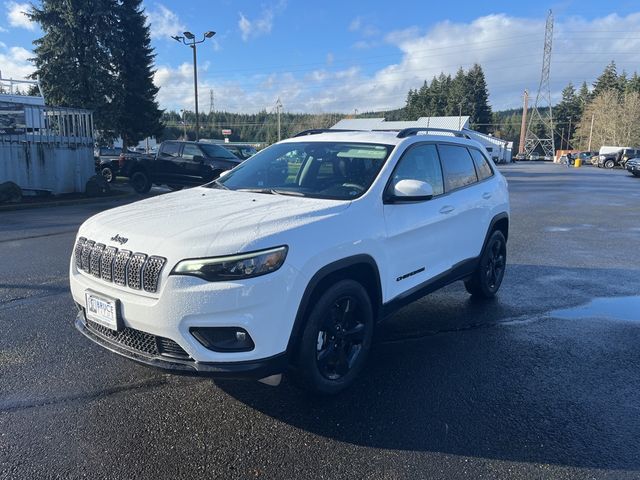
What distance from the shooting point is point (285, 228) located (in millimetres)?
2945

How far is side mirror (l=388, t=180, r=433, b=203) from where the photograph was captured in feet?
12.0

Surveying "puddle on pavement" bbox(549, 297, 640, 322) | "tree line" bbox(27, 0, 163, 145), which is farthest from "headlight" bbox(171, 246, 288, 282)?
"tree line" bbox(27, 0, 163, 145)

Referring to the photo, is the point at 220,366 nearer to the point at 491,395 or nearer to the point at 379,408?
the point at 379,408

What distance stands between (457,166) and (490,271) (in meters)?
1.50

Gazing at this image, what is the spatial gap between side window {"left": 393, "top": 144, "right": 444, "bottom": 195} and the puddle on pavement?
213 cm

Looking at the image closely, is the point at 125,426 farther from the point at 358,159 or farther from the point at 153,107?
the point at 153,107

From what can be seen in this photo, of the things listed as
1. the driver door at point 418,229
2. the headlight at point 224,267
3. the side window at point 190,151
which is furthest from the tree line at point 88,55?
the headlight at point 224,267

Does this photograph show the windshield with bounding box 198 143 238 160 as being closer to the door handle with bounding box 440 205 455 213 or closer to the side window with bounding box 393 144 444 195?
the side window with bounding box 393 144 444 195

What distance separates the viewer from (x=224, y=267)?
2754 mm

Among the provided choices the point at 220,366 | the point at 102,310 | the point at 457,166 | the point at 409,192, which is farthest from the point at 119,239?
the point at 457,166

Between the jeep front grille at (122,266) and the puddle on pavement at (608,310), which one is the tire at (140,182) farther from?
the puddle on pavement at (608,310)

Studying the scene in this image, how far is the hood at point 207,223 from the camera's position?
281 centimetres

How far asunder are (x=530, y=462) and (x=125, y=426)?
2443mm

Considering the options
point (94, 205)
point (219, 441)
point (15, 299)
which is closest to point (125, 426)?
point (219, 441)
